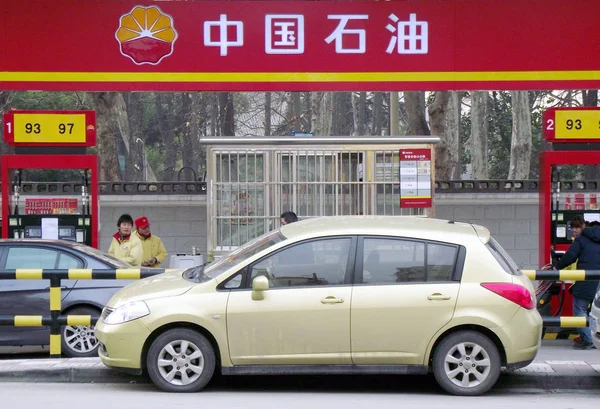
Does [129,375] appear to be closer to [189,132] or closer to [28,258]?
[28,258]

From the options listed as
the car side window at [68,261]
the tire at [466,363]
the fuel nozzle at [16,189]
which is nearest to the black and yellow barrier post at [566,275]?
the tire at [466,363]

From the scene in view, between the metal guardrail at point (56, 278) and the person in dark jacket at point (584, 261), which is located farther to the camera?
the person in dark jacket at point (584, 261)

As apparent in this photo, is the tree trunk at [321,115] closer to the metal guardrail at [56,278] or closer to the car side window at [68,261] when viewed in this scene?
the car side window at [68,261]

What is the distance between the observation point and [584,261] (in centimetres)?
1134

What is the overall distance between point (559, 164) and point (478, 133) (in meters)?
23.2

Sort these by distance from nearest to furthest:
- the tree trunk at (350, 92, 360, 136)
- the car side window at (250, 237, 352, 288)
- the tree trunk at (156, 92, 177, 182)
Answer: the car side window at (250, 237, 352, 288) → the tree trunk at (156, 92, 177, 182) → the tree trunk at (350, 92, 360, 136)

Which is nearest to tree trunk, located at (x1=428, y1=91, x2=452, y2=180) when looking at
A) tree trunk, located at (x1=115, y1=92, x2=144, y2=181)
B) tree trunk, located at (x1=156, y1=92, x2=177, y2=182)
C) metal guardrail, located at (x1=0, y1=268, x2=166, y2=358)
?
tree trunk, located at (x1=115, y1=92, x2=144, y2=181)

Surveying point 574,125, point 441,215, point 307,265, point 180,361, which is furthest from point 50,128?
point 441,215

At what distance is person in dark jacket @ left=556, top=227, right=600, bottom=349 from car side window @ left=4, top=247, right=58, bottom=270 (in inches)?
238

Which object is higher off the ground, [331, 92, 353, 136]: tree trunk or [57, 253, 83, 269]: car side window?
[331, 92, 353, 136]: tree trunk

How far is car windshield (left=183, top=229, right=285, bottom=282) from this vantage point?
8.52 m

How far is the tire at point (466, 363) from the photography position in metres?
8.25

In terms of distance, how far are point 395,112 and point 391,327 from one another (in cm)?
2294

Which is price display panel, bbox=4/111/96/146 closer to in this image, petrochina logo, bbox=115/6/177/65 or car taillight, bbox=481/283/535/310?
petrochina logo, bbox=115/6/177/65
